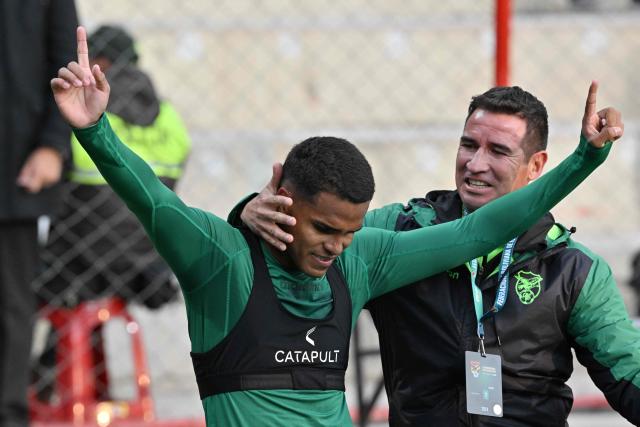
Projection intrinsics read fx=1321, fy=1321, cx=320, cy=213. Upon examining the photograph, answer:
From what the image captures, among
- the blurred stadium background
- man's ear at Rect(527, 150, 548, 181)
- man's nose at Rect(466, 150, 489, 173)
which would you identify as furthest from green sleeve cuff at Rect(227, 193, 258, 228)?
the blurred stadium background

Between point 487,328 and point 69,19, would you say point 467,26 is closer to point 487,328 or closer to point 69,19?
point 69,19

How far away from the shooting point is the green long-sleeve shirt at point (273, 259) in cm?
285

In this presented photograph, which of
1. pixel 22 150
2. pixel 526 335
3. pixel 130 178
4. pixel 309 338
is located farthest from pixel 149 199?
pixel 22 150

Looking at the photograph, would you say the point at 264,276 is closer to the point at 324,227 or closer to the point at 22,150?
the point at 324,227

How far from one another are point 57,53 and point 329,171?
8.06 ft

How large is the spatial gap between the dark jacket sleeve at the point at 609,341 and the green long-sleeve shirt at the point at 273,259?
297mm

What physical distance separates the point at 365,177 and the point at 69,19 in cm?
249

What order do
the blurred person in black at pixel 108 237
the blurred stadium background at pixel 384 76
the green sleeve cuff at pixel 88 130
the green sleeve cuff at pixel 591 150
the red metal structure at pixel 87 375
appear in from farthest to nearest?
1. the blurred stadium background at pixel 384 76
2. the blurred person in black at pixel 108 237
3. the red metal structure at pixel 87 375
4. the green sleeve cuff at pixel 591 150
5. the green sleeve cuff at pixel 88 130

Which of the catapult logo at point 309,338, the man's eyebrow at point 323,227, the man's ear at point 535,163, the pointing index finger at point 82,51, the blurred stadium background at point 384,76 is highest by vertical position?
the blurred stadium background at point 384,76

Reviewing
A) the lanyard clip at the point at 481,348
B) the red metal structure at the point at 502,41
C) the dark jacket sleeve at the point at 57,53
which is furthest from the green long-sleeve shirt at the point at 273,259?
the dark jacket sleeve at the point at 57,53

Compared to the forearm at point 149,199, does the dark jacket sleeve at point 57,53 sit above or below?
above

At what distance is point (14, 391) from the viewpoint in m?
5.08

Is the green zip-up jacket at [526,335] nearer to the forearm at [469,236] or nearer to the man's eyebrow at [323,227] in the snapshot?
the forearm at [469,236]

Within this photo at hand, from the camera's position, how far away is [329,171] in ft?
9.72
